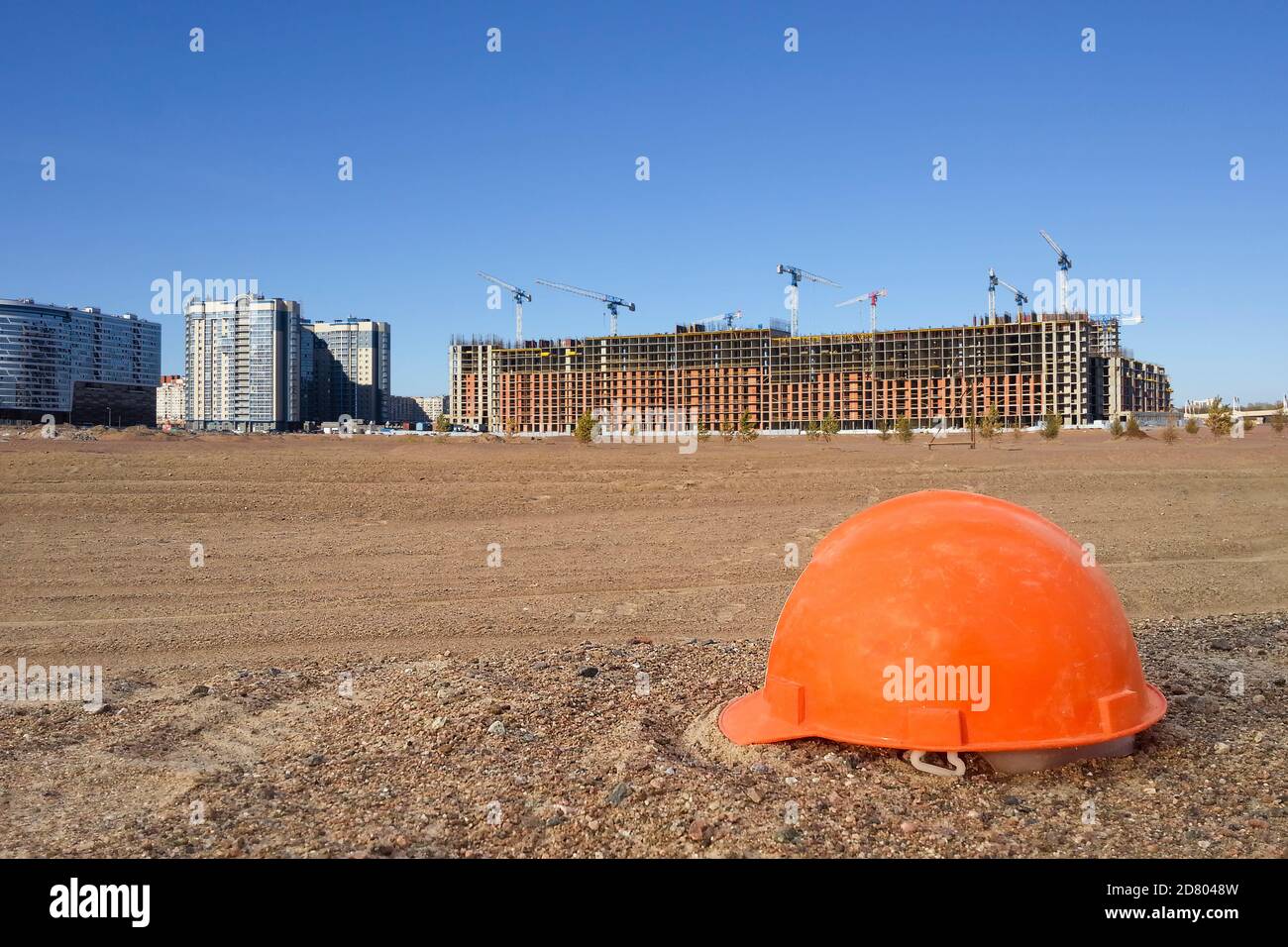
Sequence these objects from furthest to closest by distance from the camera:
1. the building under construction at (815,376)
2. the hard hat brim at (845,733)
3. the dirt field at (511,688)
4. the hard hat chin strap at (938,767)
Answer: the building under construction at (815,376) < the hard hat chin strap at (938,767) < the hard hat brim at (845,733) < the dirt field at (511,688)

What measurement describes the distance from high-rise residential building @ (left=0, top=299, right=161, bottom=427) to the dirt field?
444ft

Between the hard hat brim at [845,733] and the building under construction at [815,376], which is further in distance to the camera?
the building under construction at [815,376]

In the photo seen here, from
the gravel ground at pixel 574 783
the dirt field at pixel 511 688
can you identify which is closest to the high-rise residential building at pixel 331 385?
the dirt field at pixel 511 688

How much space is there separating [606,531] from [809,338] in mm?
152504

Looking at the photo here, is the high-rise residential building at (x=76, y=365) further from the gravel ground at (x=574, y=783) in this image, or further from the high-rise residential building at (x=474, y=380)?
the gravel ground at (x=574, y=783)

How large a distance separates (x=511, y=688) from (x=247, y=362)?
173 m

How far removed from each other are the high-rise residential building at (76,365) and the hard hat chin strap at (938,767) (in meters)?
157

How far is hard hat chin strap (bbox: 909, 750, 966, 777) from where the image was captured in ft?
16.4

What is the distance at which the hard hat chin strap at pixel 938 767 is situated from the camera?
501cm

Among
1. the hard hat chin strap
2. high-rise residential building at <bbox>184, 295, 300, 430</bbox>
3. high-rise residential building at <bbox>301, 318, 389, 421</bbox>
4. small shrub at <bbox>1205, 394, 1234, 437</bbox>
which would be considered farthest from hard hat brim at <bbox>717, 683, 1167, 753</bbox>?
high-rise residential building at <bbox>301, 318, 389, 421</bbox>

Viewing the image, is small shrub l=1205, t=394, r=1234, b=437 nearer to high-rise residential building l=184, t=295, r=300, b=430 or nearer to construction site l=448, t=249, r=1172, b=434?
construction site l=448, t=249, r=1172, b=434
